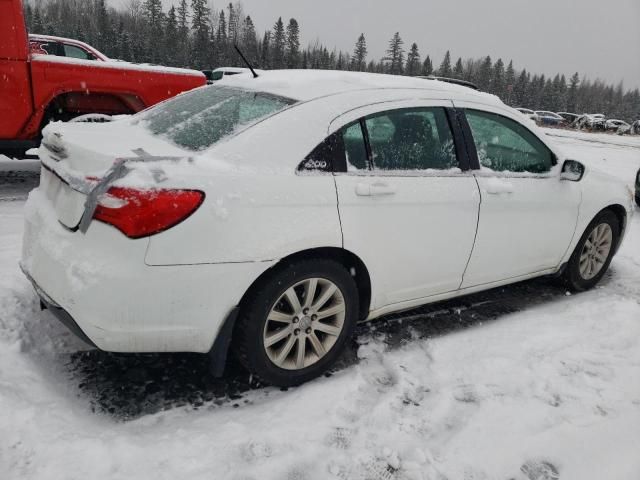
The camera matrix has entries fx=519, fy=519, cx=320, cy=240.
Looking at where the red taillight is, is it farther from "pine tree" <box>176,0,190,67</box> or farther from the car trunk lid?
"pine tree" <box>176,0,190,67</box>

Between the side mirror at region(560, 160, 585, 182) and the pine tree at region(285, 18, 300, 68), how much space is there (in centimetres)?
8475

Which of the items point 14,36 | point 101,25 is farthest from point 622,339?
point 101,25

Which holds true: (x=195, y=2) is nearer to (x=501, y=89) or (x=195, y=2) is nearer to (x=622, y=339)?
(x=501, y=89)

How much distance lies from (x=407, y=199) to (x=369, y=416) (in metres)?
1.18

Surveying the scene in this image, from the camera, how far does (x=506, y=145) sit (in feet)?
11.7

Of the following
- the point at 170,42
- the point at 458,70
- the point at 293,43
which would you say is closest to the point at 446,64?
the point at 458,70

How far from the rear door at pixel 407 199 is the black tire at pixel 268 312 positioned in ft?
0.57

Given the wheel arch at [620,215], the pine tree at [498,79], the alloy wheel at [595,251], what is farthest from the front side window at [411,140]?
the pine tree at [498,79]

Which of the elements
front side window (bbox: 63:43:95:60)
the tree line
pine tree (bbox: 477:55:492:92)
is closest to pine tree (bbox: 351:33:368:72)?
the tree line

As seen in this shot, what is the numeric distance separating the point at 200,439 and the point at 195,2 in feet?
327

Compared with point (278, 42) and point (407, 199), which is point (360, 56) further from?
point (407, 199)

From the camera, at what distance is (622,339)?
3479 mm

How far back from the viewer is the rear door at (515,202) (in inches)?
132

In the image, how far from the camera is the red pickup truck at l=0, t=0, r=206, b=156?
5.57 meters
